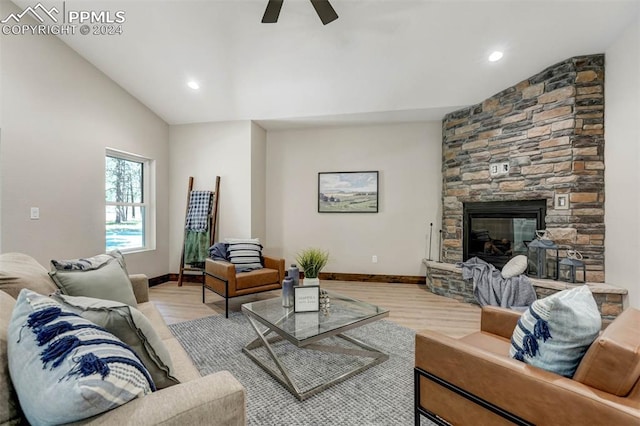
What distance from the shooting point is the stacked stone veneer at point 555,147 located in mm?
2891

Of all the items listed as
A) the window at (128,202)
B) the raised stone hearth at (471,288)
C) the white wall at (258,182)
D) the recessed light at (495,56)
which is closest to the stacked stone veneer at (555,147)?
the raised stone hearth at (471,288)

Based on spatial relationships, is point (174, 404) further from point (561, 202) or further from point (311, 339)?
point (561, 202)

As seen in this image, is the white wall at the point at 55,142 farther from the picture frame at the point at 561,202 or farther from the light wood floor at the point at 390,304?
the picture frame at the point at 561,202

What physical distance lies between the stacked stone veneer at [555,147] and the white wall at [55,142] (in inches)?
192

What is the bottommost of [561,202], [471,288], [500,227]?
[471,288]

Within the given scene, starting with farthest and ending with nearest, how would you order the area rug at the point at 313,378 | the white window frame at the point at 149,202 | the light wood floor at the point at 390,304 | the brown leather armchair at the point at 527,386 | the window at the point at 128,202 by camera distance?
the white window frame at the point at 149,202
the window at the point at 128,202
the light wood floor at the point at 390,304
the area rug at the point at 313,378
the brown leather armchair at the point at 527,386

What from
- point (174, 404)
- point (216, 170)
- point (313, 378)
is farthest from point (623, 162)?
point (216, 170)

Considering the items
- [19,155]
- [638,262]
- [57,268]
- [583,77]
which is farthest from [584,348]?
[19,155]

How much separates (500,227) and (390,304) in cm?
179

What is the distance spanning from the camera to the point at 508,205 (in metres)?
3.52

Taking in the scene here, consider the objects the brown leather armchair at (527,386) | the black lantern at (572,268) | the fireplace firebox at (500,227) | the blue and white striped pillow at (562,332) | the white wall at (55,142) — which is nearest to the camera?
the brown leather armchair at (527,386)

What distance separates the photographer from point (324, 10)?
7.54 feet

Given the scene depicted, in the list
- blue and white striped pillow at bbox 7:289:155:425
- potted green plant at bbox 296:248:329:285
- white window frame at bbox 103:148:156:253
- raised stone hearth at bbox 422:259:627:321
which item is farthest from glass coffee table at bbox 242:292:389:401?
white window frame at bbox 103:148:156:253

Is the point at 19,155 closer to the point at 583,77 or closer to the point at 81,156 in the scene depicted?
the point at 81,156
